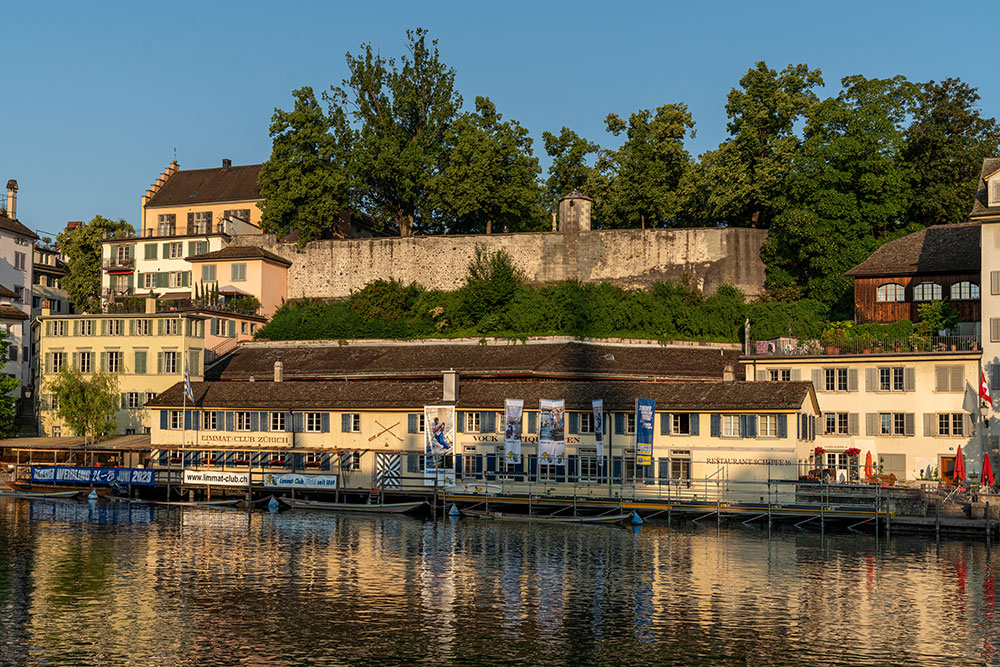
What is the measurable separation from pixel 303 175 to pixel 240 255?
30.7ft

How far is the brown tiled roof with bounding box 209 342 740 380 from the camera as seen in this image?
8212 centimetres

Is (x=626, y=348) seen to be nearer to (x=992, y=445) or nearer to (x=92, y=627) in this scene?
(x=992, y=445)

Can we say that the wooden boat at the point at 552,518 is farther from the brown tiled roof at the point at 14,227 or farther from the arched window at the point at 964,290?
the brown tiled roof at the point at 14,227

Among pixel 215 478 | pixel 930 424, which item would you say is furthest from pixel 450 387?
pixel 930 424

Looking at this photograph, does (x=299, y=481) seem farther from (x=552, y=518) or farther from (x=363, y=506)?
(x=552, y=518)

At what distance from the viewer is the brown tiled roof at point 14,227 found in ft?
376

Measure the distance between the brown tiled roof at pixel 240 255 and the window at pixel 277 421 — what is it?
26844 millimetres

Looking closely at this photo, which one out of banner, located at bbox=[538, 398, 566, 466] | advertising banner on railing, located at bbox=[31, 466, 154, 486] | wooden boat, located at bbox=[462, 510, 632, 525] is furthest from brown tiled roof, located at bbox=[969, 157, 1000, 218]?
advertising banner on railing, located at bbox=[31, 466, 154, 486]

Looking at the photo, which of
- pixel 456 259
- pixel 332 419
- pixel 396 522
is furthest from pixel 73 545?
pixel 456 259

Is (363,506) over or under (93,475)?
under

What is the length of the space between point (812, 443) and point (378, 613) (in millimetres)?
39460

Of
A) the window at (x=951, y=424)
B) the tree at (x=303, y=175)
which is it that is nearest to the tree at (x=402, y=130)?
the tree at (x=303, y=175)

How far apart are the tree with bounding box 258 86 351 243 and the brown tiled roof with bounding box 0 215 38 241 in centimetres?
2732

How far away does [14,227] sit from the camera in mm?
115875
